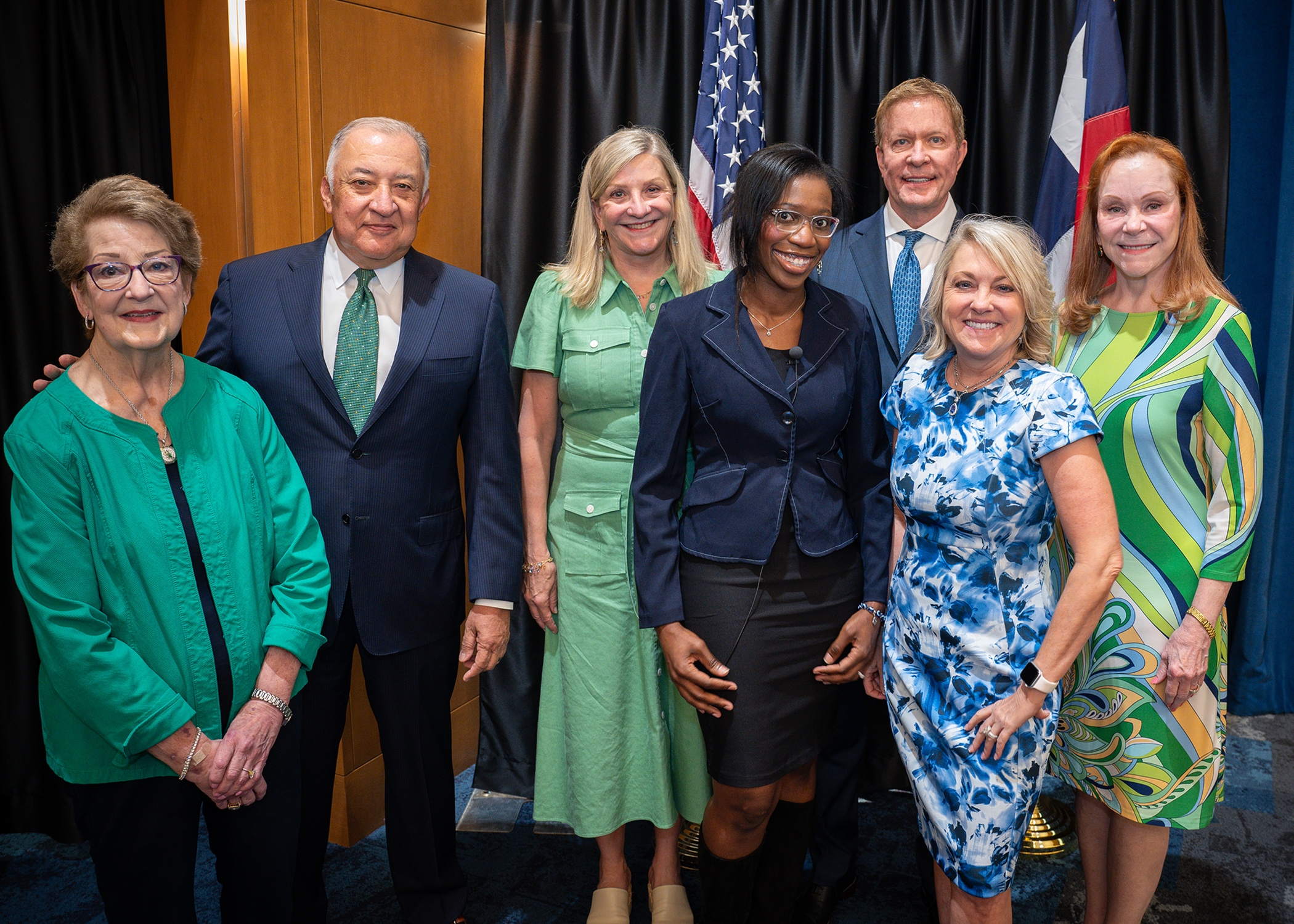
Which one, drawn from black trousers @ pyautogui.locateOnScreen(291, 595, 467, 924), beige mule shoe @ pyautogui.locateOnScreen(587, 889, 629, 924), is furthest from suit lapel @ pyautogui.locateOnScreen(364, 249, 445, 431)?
beige mule shoe @ pyautogui.locateOnScreen(587, 889, 629, 924)

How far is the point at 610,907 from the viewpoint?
2438mm

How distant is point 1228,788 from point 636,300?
2716mm

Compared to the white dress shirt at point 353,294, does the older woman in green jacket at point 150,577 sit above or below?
below

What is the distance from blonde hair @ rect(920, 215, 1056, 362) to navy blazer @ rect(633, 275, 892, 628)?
27cm

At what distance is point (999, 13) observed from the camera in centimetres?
310

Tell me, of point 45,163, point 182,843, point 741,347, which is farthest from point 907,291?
point 45,163

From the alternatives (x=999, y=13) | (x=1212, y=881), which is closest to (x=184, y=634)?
(x=1212, y=881)

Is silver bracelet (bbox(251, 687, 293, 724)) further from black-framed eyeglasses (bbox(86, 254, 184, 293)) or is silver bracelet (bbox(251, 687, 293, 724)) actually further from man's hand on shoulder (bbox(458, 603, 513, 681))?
black-framed eyeglasses (bbox(86, 254, 184, 293))

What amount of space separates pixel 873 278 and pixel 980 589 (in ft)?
3.33

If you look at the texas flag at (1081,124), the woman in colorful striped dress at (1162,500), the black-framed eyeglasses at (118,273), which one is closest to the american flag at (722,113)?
the texas flag at (1081,124)

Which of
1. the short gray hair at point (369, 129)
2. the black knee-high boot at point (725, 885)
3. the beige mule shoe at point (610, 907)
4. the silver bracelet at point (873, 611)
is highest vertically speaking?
the short gray hair at point (369, 129)

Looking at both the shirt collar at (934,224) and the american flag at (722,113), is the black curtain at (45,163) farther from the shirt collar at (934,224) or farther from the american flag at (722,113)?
the shirt collar at (934,224)

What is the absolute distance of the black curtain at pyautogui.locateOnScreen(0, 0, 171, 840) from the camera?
103 inches

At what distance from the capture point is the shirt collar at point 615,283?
2.33 metres
